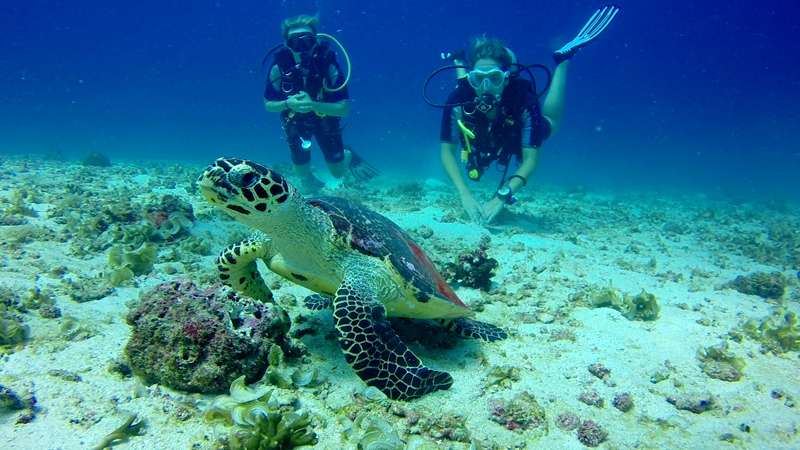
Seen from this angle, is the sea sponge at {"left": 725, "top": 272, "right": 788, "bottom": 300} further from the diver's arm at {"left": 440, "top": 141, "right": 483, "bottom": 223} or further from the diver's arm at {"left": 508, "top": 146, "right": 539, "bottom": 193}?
the diver's arm at {"left": 508, "top": 146, "right": 539, "bottom": 193}

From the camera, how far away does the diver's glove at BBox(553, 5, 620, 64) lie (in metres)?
11.3

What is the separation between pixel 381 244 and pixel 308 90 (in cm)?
835

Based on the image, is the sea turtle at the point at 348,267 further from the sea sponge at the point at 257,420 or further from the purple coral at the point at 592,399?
the purple coral at the point at 592,399

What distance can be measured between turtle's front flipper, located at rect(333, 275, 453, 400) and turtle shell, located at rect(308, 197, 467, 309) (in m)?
0.51

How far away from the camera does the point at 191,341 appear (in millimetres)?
2443

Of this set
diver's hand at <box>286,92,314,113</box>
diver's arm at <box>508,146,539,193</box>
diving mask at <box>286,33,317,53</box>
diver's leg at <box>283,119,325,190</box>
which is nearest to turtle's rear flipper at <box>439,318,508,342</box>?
diver's arm at <box>508,146,539,193</box>

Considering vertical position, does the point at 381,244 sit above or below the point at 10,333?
above

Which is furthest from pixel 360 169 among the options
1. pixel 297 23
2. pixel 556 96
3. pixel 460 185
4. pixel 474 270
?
pixel 474 270

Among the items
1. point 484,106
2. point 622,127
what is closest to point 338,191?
point 484,106

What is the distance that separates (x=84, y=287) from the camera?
3977 mm

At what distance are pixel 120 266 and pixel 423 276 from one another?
12.5 feet

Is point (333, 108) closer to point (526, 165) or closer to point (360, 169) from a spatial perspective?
point (360, 169)

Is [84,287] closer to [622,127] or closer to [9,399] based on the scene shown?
[9,399]

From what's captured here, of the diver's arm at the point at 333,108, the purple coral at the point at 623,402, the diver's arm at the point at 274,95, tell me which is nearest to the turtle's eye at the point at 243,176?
the purple coral at the point at 623,402
